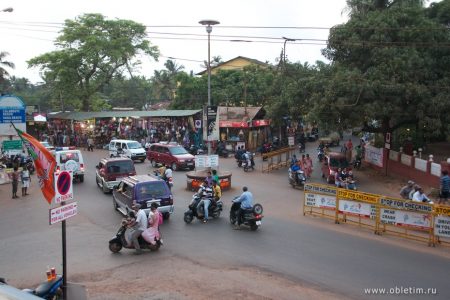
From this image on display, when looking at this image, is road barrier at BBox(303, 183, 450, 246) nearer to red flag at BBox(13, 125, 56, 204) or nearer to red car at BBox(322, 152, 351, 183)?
red car at BBox(322, 152, 351, 183)

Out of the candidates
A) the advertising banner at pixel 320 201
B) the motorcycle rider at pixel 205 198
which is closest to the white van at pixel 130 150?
the motorcycle rider at pixel 205 198

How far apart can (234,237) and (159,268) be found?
3.38 m

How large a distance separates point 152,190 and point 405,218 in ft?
27.2

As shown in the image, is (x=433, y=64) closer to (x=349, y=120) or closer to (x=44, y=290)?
(x=349, y=120)

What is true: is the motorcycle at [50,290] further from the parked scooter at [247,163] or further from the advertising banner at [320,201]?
the parked scooter at [247,163]

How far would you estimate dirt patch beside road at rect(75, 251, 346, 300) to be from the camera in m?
8.88

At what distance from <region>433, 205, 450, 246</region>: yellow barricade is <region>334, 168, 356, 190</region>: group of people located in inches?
343

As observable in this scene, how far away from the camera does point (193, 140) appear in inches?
1585

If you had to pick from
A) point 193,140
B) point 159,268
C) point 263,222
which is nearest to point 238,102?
point 193,140

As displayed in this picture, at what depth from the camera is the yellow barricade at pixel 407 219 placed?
1262 centimetres

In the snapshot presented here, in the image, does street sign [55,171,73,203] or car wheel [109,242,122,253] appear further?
car wheel [109,242,122,253]

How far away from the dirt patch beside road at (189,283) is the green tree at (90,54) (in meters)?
41.8

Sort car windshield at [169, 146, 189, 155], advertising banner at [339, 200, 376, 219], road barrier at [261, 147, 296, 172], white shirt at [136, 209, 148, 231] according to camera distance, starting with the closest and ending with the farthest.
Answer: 1. white shirt at [136, 209, 148, 231]
2. advertising banner at [339, 200, 376, 219]
3. road barrier at [261, 147, 296, 172]
4. car windshield at [169, 146, 189, 155]

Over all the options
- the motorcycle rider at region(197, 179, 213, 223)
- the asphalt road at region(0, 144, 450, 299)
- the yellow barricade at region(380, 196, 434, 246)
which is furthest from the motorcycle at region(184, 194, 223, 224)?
the yellow barricade at region(380, 196, 434, 246)
